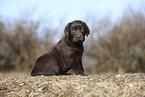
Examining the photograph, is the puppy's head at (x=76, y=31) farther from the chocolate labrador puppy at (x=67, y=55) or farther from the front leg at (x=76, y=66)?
the front leg at (x=76, y=66)

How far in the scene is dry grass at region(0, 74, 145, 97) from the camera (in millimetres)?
4742

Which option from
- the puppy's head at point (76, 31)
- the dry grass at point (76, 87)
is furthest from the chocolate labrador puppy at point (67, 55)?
the dry grass at point (76, 87)

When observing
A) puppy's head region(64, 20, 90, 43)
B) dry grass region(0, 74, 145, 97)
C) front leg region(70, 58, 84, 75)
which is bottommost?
dry grass region(0, 74, 145, 97)

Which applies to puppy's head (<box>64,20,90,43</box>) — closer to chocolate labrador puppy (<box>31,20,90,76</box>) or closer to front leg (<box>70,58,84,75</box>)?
chocolate labrador puppy (<box>31,20,90,76</box>)

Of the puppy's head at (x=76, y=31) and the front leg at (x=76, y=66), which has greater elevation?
the puppy's head at (x=76, y=31)

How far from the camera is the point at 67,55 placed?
6445 millimetres

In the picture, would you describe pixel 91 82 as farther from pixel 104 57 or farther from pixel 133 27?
pixel 133 27

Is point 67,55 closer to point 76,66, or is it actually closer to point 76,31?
point 76,66

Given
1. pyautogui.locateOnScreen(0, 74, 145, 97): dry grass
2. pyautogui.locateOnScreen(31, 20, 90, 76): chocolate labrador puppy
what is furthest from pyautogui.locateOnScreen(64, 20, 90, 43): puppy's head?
pyautogui.locateOnScreen(0, 74, 145, 97): dry grass

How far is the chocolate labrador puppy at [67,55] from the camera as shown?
252 inches

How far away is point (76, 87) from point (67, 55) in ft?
5.32

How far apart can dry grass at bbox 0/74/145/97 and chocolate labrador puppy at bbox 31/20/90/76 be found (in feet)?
2.88

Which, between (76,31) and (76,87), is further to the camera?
(76,31)

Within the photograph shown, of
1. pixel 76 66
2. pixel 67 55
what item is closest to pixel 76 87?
pixel 76 66
